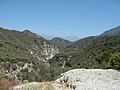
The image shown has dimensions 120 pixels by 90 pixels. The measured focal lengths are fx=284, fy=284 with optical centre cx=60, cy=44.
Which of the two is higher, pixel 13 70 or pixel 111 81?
pixel 111 81

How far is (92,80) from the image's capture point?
18.0m

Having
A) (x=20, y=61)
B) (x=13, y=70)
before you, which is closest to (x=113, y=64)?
(x=13, y=70)

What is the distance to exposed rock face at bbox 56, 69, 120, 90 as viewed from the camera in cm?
1698

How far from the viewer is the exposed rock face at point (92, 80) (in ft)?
55.7

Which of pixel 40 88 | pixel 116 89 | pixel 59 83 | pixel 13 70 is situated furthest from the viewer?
pixel 13 70

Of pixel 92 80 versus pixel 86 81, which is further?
pixel 92 80

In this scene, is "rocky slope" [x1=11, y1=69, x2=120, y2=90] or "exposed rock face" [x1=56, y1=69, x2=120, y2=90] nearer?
"rocky slope" [x1=11, y1=69, x2=120, y2=90]

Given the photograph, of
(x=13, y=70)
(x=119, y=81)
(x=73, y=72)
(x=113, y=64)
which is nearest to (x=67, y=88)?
(x=73, y=72)

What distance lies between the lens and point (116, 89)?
16703mm

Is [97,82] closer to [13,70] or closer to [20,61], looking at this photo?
[13,70]

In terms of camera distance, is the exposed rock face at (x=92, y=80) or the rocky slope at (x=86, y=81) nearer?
the rocky slope at (x=86, y=81)

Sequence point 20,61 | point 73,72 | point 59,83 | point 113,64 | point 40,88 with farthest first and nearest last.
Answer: point 20,61 < point 113,64 < point 73,72 < point 59,83 < point 40,88

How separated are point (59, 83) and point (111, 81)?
3.34 m

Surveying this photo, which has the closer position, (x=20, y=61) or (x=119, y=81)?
(x=119, y=81)
